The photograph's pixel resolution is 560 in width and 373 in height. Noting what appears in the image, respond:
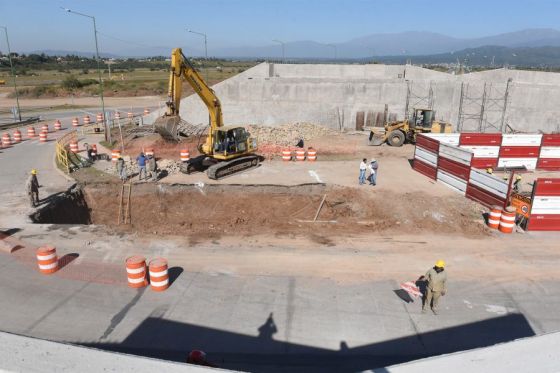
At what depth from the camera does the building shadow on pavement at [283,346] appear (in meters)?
8.84

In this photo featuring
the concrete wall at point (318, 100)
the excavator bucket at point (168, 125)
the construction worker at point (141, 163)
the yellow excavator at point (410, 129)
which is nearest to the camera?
the excavator bucket at point (168, 125)

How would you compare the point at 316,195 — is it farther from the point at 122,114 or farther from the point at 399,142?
the point at 122,114

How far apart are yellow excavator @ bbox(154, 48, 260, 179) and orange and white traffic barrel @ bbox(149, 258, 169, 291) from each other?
32.2 ft

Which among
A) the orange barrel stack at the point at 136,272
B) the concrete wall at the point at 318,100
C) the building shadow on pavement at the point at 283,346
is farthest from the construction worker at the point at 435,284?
the concrete wall at the point at 318,100

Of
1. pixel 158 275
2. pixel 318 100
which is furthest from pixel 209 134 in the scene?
pixel 318 100

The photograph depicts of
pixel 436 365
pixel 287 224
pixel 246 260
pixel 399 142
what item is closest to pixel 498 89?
pixel 399 142

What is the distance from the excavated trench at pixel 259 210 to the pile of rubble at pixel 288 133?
9702 millimetres

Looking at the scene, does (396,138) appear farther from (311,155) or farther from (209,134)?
(209,134)

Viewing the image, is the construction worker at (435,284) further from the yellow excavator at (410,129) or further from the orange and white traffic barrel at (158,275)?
the yellow excavator at (410,129)

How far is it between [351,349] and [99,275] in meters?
8.01

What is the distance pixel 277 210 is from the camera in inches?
764

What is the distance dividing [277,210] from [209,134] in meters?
5.89

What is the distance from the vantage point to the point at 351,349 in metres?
9.27

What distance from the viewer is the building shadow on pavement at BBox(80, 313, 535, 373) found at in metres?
8.84
